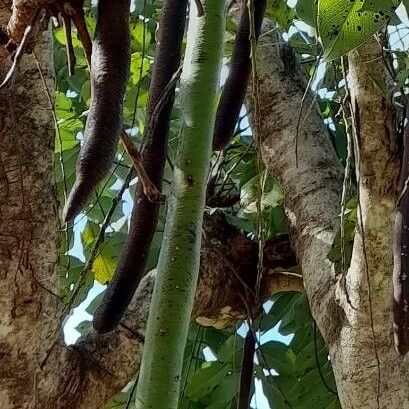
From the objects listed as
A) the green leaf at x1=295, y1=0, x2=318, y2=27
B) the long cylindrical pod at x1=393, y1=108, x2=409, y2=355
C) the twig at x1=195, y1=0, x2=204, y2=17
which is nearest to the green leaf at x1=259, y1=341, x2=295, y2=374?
the green leaf at x1=295, y1=0, x2=318, y2=27

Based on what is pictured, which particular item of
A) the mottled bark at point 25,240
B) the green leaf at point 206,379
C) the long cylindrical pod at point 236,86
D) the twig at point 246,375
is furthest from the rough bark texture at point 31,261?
the green leaf at point 206,379

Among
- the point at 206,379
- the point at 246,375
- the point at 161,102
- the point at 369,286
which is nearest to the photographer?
the point at 161,102

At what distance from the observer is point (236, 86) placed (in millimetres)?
842

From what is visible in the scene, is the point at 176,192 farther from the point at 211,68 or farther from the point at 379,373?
the point at 379,373

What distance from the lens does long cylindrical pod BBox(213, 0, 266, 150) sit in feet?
2.70

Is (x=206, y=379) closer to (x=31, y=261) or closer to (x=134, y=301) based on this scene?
(x=134, y=301)

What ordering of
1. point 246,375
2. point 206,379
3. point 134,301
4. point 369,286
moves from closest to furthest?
point 369,286 < point 246,375 < point 134,301 < point 206,379

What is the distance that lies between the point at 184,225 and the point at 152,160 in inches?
9.4

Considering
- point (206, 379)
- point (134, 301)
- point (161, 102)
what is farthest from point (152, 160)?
point (206, 379)

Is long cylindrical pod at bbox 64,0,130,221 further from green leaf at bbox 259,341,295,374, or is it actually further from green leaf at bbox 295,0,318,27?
green leaf at bbox 259,341,295,374

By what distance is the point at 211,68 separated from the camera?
24.0 inches

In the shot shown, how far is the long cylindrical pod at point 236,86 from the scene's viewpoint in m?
0.82

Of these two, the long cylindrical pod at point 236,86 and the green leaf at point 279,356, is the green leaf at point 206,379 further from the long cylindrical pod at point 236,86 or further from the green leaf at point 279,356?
the long cylindrical pod at point 236,86

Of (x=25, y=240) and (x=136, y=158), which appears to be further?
(x=25, y=240)
